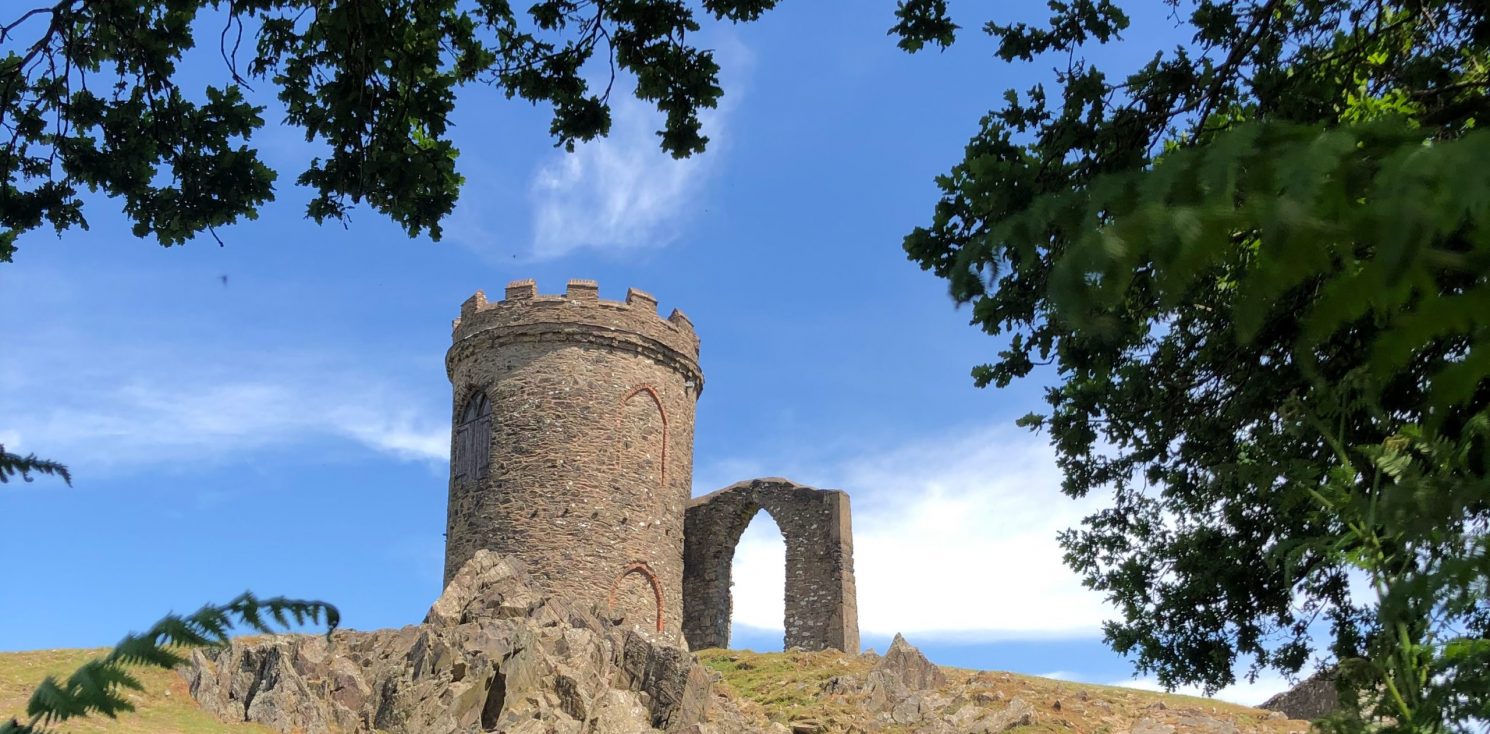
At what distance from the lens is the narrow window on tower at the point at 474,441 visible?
29797 millimetres

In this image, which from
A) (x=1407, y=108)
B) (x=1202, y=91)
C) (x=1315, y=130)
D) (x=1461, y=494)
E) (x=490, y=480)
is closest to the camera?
(x=1315, y=130)

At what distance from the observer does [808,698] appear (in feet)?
75.7

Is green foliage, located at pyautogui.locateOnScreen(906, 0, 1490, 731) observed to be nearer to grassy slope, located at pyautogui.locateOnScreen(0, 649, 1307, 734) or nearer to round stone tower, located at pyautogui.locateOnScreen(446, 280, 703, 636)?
grassy slope, located at pyautogui.locateOnScreen(0, 649, 1307, 734)

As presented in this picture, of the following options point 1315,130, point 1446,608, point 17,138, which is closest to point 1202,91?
point 1446,608

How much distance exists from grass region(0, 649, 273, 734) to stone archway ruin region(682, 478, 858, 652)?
1402cm

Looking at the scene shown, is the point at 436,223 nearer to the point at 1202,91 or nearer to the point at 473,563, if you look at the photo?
the point at 1202,91

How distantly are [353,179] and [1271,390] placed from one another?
323 inches

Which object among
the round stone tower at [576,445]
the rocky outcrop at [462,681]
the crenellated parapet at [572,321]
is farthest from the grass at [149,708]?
the crenellated parapet at [572,321]

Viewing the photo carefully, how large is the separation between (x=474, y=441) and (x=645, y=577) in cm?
506

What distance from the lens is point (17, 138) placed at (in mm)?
11039

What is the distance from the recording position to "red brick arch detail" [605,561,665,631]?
2870cm

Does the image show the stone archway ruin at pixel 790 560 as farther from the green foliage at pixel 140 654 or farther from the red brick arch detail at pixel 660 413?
the green foliage at pixel 140 654

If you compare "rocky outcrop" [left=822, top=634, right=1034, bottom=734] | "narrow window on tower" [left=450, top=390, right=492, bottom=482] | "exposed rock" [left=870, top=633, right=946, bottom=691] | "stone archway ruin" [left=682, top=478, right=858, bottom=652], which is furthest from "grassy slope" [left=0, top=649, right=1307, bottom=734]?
"narrow window on tower" [left=450, top=390, right=492, bottom=482]

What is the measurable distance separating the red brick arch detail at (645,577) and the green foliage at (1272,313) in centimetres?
1495
